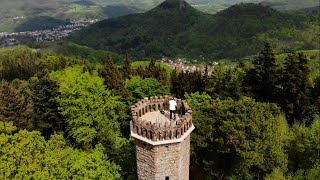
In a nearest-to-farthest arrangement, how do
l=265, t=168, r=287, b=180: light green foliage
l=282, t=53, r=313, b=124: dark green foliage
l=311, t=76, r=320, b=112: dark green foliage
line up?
1. l=265, t=168, r=287, b=180: light green foliage
2. l=282, t=53, r=313, b=124: dark green foliage
3. l=311, t=76, r=320, b=112: dark green foliage

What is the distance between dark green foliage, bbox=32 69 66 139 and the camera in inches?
1763

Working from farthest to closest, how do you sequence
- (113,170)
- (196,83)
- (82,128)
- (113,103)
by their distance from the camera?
1. (196,83)
2. (113,103)
3. (82,128)
4. (113,170)

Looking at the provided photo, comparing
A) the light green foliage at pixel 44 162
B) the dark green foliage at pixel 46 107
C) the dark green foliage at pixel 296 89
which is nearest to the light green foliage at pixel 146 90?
the dark green foliage at pixel 46 107

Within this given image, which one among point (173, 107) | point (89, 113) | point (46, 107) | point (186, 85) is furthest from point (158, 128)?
point (186, 85)

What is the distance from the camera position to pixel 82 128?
40.2 meters

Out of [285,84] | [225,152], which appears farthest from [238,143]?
[285,84]

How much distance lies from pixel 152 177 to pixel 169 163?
1.50 metres

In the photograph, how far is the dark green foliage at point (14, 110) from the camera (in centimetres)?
4121

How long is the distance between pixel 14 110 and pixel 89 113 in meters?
9.84

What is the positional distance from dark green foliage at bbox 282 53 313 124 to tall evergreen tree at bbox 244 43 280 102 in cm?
131

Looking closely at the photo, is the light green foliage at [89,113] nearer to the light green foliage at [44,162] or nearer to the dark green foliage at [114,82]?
the light green foliage at [44,162]

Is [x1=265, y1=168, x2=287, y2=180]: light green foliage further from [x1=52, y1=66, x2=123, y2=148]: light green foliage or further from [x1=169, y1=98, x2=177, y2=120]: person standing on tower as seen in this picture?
[x1=52, y1=66, x2=123, y2=148]: light green foliage

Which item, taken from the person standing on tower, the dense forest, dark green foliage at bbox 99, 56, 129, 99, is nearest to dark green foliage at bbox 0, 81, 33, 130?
the dense forest

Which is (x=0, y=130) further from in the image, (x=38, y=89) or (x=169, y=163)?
(x=169, y=163)
